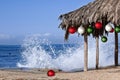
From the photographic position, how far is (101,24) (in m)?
15.9

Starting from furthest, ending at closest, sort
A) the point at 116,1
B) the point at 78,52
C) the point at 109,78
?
1. the point at 78,52
2. the point at 116,1
3. the point at 109,78

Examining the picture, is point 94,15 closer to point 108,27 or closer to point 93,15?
point 93,15

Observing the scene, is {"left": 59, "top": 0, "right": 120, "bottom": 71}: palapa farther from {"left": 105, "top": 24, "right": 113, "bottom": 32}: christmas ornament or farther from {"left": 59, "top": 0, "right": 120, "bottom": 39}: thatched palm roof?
{"left": 105, "top": 24, "right": 113, "bottom": 32}: christmas ornament

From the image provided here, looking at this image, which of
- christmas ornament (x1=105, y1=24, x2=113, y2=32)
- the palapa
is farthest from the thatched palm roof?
christmas ornament (x1=105, y1=24, x2=113, y2=32)

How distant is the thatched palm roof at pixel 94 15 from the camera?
50.6 feet

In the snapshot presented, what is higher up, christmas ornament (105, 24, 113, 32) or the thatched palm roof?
the thatched palm roof

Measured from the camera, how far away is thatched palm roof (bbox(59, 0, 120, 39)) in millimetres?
15430

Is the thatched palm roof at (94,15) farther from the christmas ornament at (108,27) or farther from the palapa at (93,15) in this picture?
the christmas ornament at (108,27)

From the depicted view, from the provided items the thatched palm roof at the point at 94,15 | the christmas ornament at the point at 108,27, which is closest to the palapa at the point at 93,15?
the thatched palm roof at the point at 94,15

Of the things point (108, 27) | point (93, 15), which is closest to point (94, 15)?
point (93, 15)

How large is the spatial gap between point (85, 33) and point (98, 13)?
3.52 ft

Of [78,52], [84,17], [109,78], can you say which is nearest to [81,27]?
[84,17]

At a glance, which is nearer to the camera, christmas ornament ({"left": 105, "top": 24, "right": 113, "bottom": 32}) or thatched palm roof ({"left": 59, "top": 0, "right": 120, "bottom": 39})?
thatched palm roof ({"left": 59, "top": 0, "right": 120, "bottom": 39})

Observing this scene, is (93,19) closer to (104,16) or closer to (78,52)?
(104,16)
